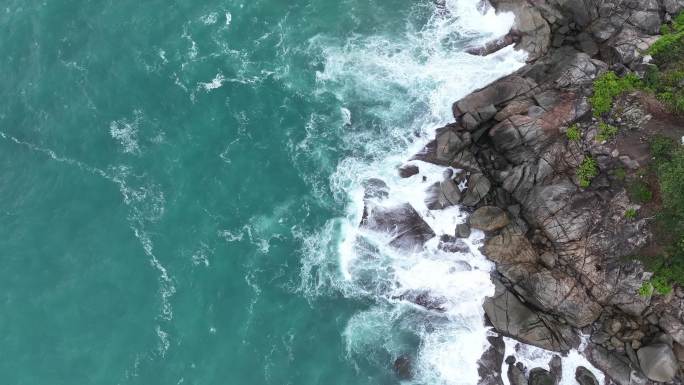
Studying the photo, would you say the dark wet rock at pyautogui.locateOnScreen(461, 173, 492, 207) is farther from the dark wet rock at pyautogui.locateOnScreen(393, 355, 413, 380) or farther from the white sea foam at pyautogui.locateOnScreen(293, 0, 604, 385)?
the dark wet rock at pyautogui.locateOnScreen(393, 355, 413, 380)

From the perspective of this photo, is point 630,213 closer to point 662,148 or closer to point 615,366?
point 662,148

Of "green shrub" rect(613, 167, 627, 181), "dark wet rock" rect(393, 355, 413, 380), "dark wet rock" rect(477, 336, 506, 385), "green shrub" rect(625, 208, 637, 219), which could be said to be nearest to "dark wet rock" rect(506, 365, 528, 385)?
"dark wet rock" rect(477, 336, 506, 385)

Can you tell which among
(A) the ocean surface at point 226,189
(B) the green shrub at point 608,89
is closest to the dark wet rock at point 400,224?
(A) the ocean surface at point 226,189

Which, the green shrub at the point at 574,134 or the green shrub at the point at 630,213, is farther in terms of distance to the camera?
the green shrub at the point at 574,134

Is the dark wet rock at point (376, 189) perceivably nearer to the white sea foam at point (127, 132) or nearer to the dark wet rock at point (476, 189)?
the dark wet rock at point (476, 189)

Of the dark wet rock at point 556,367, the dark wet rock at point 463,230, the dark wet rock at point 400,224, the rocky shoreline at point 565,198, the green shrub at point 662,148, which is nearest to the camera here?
the green shrub at point 662,148

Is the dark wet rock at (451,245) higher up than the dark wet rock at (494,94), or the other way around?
the dark wet rock at (494,94)

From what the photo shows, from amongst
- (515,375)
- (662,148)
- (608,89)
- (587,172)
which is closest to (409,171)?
(587,172)
